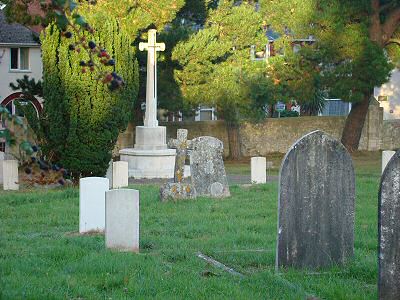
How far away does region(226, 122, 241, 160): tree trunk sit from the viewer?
36469 millimetres

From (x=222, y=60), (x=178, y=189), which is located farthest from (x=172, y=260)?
(x=222, y=60)

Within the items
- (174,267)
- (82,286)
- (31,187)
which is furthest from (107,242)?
(31,187)

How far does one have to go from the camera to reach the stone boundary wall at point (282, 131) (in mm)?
37594

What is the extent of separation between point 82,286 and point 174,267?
135 centimetres

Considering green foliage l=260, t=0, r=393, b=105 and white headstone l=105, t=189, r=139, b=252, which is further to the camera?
green foliage l=260, t=0, r=393, b=105

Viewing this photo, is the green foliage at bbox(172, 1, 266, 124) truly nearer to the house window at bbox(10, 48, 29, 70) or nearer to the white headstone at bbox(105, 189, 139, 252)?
the house window at bbox(10, 48, 29, 70)

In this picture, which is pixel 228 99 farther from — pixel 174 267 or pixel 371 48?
pixel 174 267

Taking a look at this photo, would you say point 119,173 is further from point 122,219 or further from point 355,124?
point 355,124

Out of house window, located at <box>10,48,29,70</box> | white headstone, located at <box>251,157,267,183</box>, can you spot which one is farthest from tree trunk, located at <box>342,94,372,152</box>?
house window, located at <box>10,48,29,70</box>

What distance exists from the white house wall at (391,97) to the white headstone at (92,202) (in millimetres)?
36537

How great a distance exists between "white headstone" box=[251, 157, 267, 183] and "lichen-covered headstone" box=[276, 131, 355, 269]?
12.6 m

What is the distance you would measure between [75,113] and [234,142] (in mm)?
16420

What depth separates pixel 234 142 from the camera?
120 ft

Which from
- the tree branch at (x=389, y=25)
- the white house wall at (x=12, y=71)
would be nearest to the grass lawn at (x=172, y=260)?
the tree branch at (x=389, y=25)
